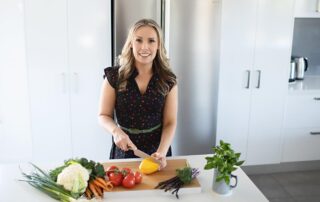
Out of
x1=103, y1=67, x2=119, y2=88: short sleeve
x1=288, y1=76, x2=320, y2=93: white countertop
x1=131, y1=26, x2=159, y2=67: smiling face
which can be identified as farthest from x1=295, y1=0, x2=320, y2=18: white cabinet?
x1=103, y1=67, x2=119, y2=88: short sleeve

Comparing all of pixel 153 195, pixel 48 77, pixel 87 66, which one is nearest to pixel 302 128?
pixel 87 66

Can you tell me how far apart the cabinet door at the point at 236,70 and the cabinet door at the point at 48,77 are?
1408mm

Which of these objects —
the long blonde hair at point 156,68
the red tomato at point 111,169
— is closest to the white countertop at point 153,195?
the red tomato at point 111,169

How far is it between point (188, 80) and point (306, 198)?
4.79ft

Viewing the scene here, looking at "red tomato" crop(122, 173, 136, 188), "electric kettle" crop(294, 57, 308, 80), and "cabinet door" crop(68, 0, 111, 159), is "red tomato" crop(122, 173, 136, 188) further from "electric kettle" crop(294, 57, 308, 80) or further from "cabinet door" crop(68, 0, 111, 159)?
"electric kettle" crop(294, 57, 308, 80)

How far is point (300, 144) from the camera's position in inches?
128

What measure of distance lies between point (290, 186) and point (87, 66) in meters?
2.19

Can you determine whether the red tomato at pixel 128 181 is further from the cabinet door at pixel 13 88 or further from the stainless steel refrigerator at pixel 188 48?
the cabinet door at pixel 13 88

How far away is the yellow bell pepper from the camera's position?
148 cm

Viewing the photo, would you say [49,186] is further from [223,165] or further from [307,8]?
[307,8]

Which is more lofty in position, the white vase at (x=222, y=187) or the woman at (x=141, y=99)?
the woman at (x=141, y=99)

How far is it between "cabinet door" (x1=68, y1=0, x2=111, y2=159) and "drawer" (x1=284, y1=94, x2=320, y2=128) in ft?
5.73

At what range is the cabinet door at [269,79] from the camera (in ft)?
9.66

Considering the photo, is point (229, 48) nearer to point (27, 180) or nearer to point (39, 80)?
point (39, 80)
